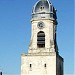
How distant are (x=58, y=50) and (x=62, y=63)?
9.00 feet

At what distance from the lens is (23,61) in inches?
2790

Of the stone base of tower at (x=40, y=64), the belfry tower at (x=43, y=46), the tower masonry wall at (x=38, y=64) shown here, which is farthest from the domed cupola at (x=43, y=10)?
the tower masonry wall at (x=38, y=64)

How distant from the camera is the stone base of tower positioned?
70.0 metres

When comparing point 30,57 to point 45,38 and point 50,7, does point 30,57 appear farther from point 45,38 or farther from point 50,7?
point 50,7

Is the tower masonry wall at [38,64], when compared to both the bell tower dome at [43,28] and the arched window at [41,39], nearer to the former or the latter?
the bell tower dome at [43,28]

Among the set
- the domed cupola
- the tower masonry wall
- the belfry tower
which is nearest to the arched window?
the belfry tower

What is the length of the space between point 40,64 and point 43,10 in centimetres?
811

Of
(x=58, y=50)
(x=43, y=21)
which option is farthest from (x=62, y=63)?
(x=43, y=21)

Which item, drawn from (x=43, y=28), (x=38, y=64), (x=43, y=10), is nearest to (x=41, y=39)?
(x=43, y=28)

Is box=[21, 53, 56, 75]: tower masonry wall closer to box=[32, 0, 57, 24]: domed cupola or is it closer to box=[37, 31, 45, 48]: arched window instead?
box=[37, 31, 45, 48]: arched window

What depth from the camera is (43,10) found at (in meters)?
72.9

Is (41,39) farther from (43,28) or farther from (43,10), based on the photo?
(43,10)

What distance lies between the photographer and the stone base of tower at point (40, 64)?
7000 centimetres

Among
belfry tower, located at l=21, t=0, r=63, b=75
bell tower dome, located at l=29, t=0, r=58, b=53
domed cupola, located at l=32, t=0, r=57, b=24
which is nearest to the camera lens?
belfry tower, located at l=21, t=0, r=63, b=75
